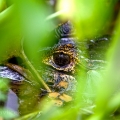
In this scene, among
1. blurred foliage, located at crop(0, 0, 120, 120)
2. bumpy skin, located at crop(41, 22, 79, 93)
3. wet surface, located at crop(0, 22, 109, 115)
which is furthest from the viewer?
bumpy skin, located at crop(41, 22, 79, 93)

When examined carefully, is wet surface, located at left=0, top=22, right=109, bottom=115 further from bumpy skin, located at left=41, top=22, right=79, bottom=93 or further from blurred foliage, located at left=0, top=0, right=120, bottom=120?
blurred foliage, located at left=0, top=0, right=120, bottom=120

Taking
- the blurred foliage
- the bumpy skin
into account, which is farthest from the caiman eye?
the blurred foliage

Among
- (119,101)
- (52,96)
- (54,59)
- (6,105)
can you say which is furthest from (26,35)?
(54,59)

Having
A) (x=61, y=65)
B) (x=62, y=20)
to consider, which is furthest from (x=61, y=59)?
(x=62, y=20)

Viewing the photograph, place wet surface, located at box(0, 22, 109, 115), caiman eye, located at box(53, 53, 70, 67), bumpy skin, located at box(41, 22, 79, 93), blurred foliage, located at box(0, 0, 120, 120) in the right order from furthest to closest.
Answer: caiman eye, located at box(53, 53, 70, 67), bumpy skin, located at box(41, 22, 79, 93), wet surface, located at box(0, 22, 109, 115), blurred foliage, located at box(0, 0, 120, 120)

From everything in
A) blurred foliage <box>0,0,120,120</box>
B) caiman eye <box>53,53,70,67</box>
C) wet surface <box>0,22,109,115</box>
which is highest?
caiman eye <box>53,53,70,67</box>

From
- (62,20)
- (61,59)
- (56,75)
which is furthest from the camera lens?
(61,59)

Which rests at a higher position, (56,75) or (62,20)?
(56,75)

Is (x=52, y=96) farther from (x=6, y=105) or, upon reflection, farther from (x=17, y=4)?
(x=17, y=4)

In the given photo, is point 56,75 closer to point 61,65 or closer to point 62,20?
point 61,65
